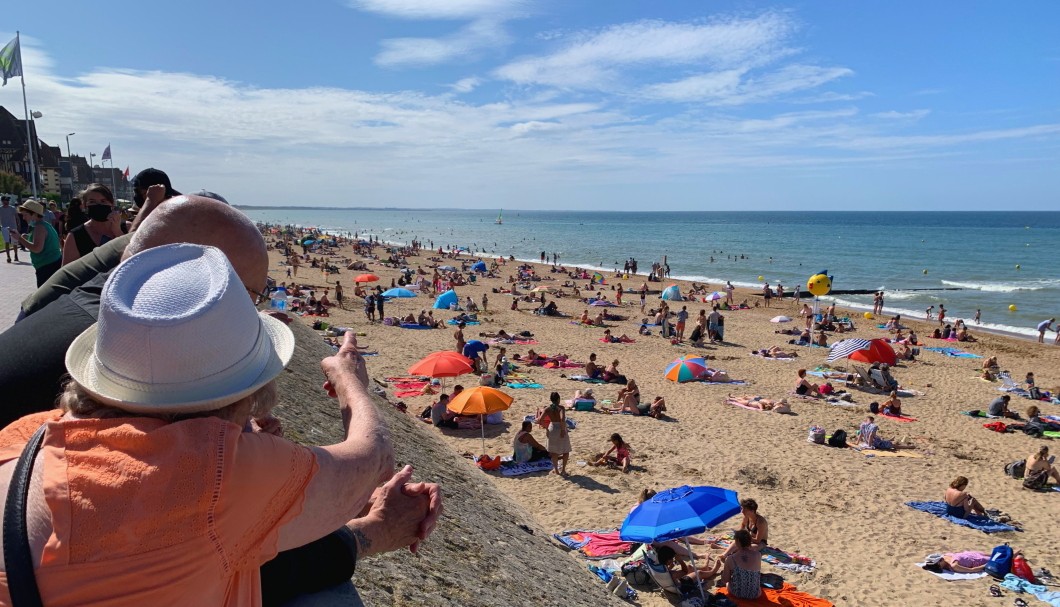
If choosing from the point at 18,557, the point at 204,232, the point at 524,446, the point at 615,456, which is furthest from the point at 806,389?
the point at 18,557

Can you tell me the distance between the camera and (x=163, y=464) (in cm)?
108

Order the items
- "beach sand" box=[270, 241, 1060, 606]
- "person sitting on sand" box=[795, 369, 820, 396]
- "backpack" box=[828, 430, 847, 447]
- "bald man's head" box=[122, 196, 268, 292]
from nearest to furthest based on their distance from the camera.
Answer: "bald man's head" box=[122, 196, 268, 292], "beach sand" box=[270, 241, 1060, 606], "backpack" box=[828, 430, 847, 447], "person sitting on sand" box=[795, 369, 820, 396]

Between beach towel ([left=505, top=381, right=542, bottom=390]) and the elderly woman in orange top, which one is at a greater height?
the elderly woman in orange top

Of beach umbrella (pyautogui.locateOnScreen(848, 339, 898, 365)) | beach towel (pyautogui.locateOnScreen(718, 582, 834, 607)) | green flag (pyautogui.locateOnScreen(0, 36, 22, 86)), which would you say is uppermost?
green flag (pyautogui.locateOnScreen(0, 36, 22, 86))

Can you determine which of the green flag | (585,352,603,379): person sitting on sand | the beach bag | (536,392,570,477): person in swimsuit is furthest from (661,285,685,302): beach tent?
the green flag

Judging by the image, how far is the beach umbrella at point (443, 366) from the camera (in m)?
12.5

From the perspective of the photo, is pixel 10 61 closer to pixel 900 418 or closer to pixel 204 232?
pixel 204 232

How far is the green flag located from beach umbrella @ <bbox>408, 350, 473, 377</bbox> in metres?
21.2

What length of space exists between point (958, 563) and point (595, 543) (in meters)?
4.62

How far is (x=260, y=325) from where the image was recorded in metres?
1.28

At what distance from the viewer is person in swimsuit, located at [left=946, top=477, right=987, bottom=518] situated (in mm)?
9820

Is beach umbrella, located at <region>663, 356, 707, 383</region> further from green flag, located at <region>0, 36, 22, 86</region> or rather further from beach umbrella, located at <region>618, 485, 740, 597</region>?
green flag, located at <region>0, 36, 22, 86</region>

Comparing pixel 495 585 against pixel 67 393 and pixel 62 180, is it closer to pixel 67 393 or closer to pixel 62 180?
pixel 67 393

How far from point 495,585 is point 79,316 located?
286 cm
